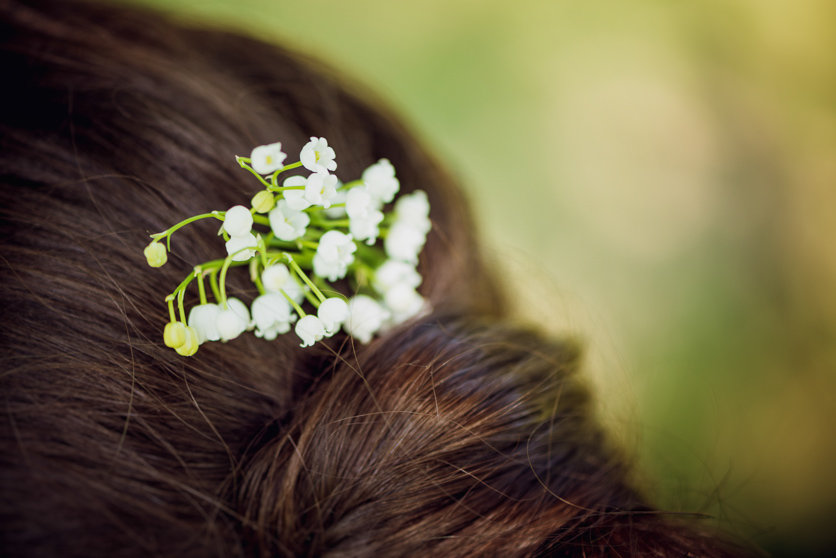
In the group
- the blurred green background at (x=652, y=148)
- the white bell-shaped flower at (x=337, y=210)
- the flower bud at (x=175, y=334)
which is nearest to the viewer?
the flower bud at (x=175, y=334)

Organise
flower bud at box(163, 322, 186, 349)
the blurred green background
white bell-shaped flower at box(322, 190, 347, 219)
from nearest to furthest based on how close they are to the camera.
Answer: flower bud at box(163, 322, 186, 349)
white bell-shaped flower at box(322, 190, 347, 219)
the blurred green background

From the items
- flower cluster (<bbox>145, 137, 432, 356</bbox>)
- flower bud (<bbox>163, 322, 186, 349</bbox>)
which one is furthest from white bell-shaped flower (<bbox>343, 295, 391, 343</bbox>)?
flower bud (<bbox>163, 322, 186, 349</bbox>)

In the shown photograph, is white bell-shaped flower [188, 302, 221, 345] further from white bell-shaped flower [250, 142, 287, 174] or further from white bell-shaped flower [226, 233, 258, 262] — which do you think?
white bell-shaped flower [250, 142, 287, 174]

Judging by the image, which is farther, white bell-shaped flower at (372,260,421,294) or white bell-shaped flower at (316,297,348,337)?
white bell-shaped flower at (372,260,421,294)

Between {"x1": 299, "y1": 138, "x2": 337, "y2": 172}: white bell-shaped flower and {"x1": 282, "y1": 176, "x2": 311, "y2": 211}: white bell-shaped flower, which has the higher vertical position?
{"x1": 299, "y1": 138, "x2": 337, "y2": 172}: white bell-shaped flower

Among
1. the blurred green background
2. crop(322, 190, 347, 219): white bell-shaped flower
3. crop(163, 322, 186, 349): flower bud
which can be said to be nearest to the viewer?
crop(163, 322, 186, 349): flower bud

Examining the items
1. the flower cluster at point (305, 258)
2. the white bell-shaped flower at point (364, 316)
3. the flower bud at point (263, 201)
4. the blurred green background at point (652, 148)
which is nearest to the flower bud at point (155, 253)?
the flower cluster at point (305, 258)

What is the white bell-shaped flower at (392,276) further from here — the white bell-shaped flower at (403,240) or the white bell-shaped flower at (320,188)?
the white bell-shaped flower at (320,188)

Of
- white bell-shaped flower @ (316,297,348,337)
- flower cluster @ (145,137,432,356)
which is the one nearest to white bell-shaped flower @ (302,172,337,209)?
flower cluster @ (145,137,432,356)

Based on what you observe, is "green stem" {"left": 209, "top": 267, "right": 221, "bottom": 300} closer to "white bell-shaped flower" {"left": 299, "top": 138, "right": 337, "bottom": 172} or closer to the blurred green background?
"white bell-shaped flower" {"left": 299, "top": 138, "right": 337, "bottom": 172}
